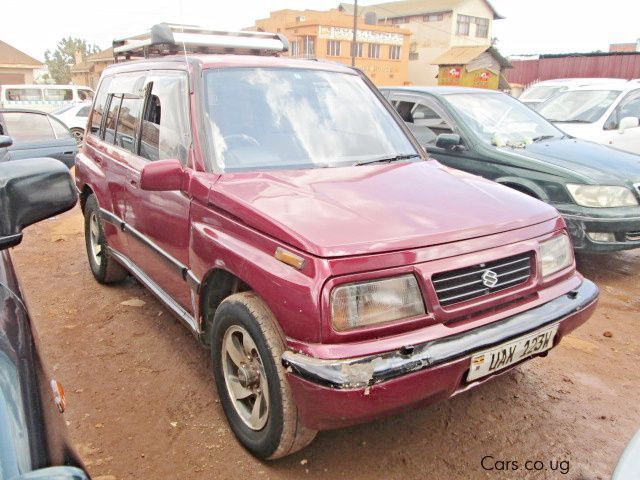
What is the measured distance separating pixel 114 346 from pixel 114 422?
3.05ft

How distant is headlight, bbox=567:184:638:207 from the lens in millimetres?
4543

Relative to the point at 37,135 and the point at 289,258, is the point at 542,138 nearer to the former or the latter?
the point at 289,258

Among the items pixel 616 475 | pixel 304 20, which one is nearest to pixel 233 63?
pixel 616 475

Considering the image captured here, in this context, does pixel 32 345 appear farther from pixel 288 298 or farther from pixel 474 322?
pixel 474 322

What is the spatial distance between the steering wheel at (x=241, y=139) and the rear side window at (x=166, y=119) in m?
0.22

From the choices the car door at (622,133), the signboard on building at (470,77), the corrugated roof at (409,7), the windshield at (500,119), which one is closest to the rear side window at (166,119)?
the windshield at (500,119)

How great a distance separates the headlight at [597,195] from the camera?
14.9ft

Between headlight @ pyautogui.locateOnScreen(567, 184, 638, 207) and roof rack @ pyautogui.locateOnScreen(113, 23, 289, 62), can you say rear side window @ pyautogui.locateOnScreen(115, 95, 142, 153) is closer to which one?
roof rack @ pyautogui.locateOnScreen(113, 23, 289, 62)

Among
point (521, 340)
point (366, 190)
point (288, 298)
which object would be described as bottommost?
point (521, 340)

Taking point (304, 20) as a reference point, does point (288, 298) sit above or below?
below

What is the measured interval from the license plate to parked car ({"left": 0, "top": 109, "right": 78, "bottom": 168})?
7320mm

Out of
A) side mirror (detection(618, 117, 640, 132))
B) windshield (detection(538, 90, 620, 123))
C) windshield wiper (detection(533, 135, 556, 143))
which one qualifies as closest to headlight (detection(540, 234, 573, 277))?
windshield wiper (detection(533, 135, 556, 143))

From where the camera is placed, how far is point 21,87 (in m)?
21.1

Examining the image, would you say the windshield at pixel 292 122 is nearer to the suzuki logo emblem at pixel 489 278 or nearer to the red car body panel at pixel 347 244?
the red car body panel at pixel 347 244
